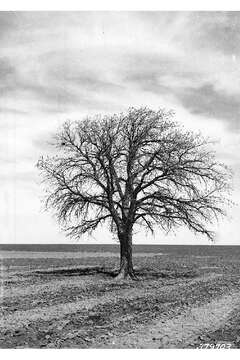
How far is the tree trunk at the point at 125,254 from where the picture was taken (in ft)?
84.8

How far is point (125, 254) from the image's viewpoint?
26.1 m

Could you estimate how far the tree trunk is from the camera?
2586 cm

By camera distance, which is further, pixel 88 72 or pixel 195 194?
pixel 195 194

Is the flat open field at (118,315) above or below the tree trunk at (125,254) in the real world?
below

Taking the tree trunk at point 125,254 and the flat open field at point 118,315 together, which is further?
the tree trunk at point 125,254

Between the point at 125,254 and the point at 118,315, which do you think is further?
the point at 125,254

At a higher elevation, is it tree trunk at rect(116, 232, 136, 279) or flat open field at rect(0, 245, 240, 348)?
tree trunk at rect(116, 232, 136, 279)

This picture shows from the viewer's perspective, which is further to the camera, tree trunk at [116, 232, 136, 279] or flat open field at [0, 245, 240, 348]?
tree trunk at [116, 232, 136, 279]

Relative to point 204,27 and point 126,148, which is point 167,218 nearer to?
point 126,148

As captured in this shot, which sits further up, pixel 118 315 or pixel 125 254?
pixel 125 254

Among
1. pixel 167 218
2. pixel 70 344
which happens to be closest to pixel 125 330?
pixel 70 344

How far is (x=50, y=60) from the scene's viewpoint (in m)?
17.0

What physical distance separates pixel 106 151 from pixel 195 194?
531 cm

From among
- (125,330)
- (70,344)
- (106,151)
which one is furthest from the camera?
(106,151)
